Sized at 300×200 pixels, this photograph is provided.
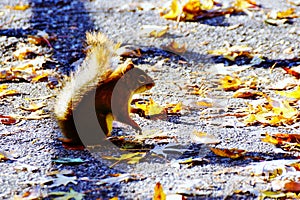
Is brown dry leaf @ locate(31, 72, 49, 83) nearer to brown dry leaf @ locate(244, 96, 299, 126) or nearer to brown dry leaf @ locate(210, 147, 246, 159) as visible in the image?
brown dry leaf @ locate(244, 96, 299, 126)

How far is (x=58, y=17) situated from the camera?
642cm

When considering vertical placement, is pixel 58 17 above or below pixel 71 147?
above

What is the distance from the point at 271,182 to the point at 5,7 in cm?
447

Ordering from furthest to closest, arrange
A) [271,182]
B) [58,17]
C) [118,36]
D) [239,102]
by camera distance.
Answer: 1. [58,17]
2. [118,36]
3. [239,102]
4. [271,182]

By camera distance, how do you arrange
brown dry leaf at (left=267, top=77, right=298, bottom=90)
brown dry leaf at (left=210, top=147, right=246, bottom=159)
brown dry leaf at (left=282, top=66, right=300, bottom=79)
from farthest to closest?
brown dry leaf at (left=282, top=66, right=300, bottom=79) < brown dry leaf at (left=267, top=77, right=298, bottom=90) < brown dry leaf at (left=210, top=147, right=246, bottom=159)

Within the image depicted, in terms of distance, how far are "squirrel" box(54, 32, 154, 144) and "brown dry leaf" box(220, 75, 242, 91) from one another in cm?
119

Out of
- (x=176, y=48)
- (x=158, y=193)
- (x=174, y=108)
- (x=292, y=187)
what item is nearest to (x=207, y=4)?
(x=176, y=48)

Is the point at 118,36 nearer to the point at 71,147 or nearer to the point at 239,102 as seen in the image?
the point at 239,102

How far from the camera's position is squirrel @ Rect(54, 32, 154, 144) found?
362 cm

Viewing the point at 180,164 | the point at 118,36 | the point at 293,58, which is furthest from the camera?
the point at 118,36

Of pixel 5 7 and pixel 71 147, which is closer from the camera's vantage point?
pixel 71 147

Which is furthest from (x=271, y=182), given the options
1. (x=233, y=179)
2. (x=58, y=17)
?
(x=58, y=17)

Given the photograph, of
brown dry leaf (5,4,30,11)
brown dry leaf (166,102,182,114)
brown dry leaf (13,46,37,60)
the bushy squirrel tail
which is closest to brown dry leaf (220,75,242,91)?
brown dry leaf (166,102,182,114)

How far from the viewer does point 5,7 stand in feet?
22.3
